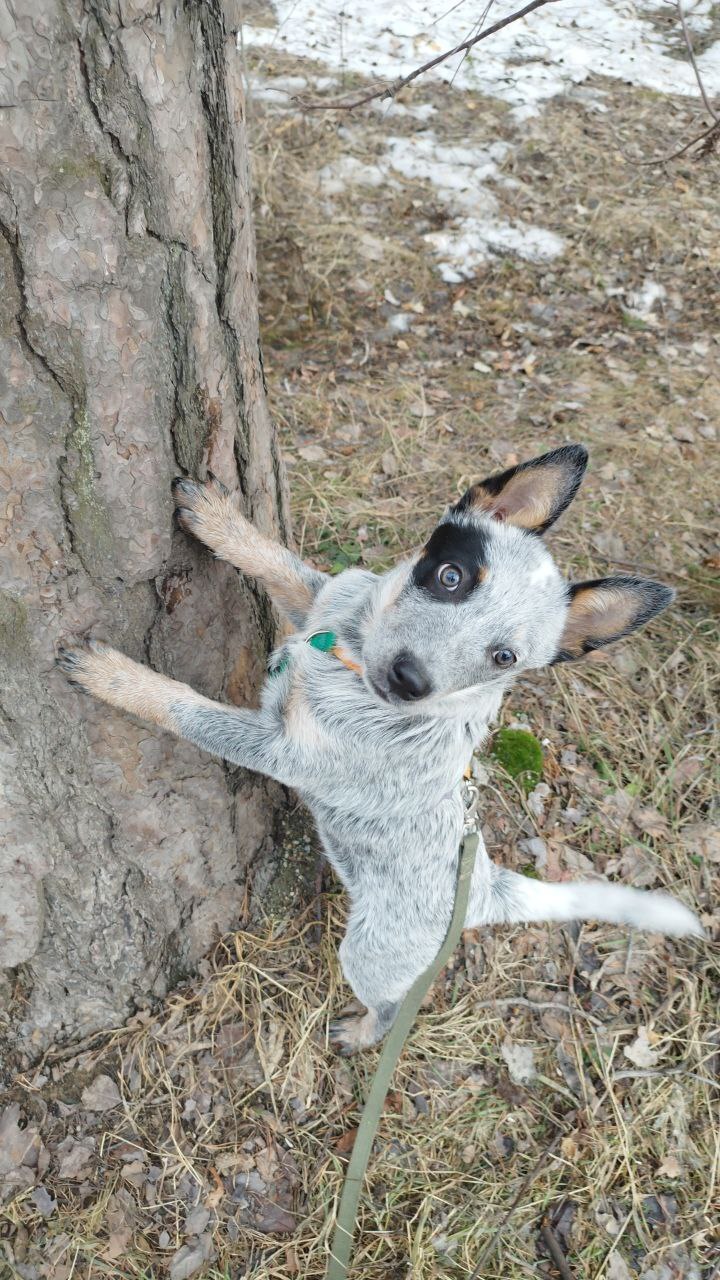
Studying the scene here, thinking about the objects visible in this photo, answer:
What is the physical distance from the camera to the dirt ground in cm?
256

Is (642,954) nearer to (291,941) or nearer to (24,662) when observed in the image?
(291,941)

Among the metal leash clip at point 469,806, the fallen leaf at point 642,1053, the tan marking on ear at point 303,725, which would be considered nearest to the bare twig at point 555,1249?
the fallen leaf at point 642,1053

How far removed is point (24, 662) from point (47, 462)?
1.74 ft

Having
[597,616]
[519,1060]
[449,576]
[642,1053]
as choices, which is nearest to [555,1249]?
[519,1060]

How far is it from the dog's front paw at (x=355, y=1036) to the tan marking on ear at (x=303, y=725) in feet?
3.75

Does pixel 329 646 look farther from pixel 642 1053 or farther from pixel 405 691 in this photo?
pixel 642 1053

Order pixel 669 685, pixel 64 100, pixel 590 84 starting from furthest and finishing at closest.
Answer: pixel 590 84, pixel 669 685, pixel 64 100

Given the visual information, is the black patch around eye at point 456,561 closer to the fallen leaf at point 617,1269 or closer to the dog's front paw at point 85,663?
the dog's front paw at point 85,663

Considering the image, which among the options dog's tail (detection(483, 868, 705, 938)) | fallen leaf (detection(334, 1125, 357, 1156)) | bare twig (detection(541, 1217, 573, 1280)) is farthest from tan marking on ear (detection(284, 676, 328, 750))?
bare twig (detection(541, 1217, 573, 1280))

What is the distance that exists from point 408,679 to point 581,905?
1329mm

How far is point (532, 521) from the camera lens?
2.58 metres

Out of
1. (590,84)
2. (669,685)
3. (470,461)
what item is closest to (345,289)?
(470,461)

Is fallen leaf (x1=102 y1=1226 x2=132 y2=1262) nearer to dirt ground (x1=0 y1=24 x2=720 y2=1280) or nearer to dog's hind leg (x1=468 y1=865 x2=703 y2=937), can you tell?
dirt ground (x1=0 y1=24 x2=720 y2=1280)

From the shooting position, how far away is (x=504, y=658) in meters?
2.47
